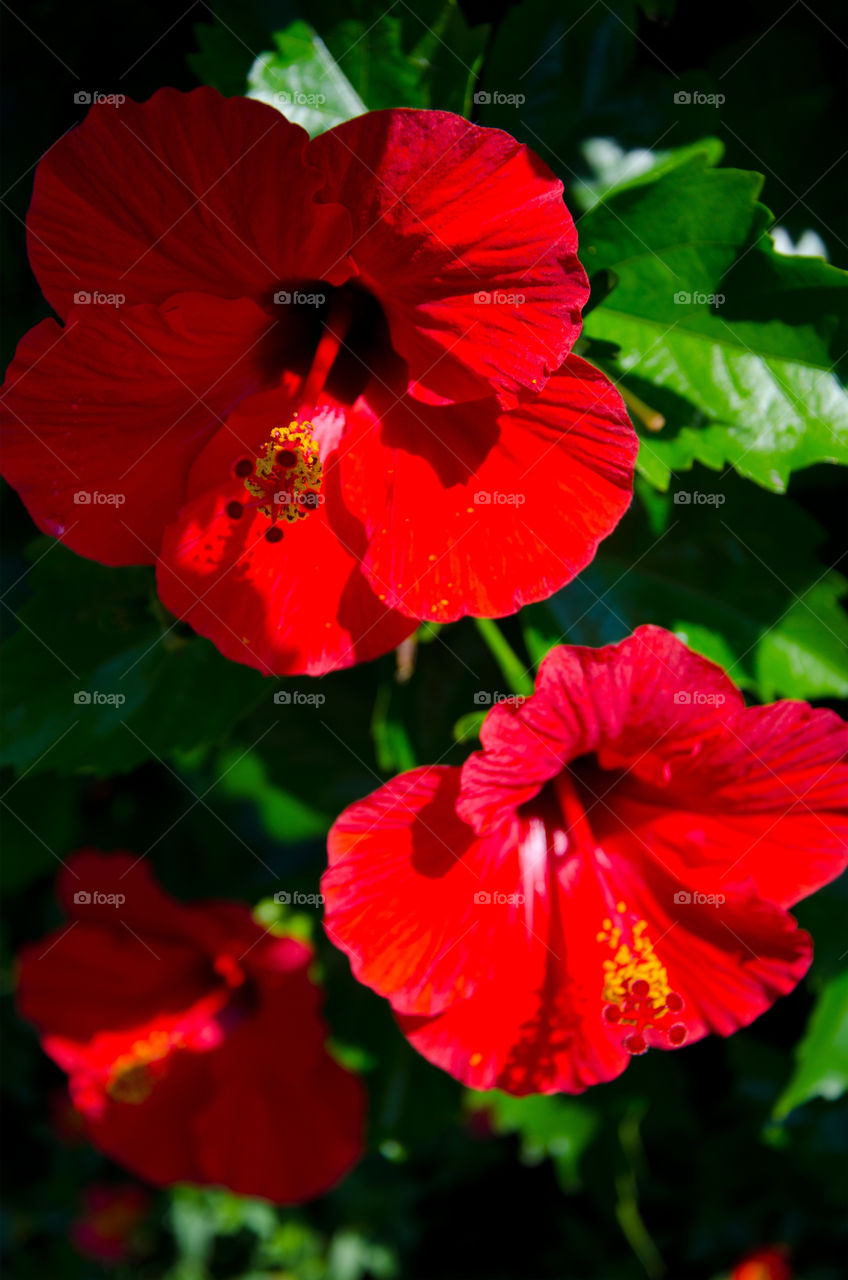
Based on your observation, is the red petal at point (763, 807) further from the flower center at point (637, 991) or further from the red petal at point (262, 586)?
the red petal at point (262, 586)

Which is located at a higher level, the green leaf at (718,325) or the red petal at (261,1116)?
the green leaf at (718,325)

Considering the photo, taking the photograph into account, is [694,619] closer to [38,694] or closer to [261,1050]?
[38,694]

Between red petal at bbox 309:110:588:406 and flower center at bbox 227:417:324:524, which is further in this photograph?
flower center at bbox 227:417:324:524

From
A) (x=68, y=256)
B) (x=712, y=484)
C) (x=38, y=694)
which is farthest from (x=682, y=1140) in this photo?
(x=68, y=256)
